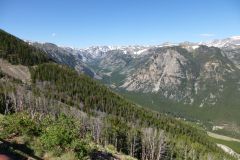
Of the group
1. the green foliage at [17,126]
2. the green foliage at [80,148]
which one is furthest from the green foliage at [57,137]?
the green foliage at [17,126]

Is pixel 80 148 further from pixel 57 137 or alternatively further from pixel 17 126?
pixel 17 126

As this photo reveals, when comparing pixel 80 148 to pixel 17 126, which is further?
pixel 17 126

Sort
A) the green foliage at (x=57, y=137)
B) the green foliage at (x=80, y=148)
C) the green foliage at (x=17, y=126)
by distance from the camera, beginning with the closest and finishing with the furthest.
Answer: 1. the green foliage at (x=57, y=137)
2. the green foliage at (x=80, y=148)
3. the green foliage at (x=17, y=126)

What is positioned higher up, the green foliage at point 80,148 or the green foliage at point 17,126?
the green foliage at point 17,126

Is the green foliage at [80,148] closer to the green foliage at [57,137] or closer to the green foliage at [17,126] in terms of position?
the green foliage at [57,137]

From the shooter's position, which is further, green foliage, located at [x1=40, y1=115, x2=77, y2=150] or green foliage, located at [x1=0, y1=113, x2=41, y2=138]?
green foliage, located at [x1=0, y1=113, x2=41, y2=138]

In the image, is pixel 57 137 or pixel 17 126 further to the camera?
pixel 17 126

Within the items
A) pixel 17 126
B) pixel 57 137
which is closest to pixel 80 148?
pixel 57 137

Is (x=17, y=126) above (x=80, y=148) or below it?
above

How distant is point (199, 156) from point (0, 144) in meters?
170

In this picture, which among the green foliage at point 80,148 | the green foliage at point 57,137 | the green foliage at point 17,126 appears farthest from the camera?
the green foliage at point 17,126

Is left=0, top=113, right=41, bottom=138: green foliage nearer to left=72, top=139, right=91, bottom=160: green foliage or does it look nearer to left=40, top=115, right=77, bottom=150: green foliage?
left=40, top=115, right=77, bottom=150: green foliage

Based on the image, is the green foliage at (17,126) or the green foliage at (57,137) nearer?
the green foliage at (57,137)

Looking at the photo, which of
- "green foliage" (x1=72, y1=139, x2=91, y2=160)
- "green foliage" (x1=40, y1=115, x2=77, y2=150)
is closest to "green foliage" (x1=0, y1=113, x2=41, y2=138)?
"green foliage" (x1=40, y1=115, x2=77, y2=150)
